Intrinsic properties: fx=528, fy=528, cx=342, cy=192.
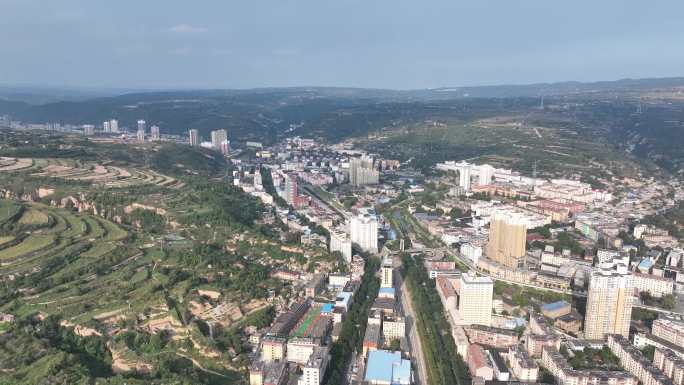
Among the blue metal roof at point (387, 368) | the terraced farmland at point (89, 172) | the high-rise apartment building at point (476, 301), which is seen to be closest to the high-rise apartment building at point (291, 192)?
the terraced farmland at point (89, 172)

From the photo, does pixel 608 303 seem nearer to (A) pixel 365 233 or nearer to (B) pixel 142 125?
(A) pixel 365 233

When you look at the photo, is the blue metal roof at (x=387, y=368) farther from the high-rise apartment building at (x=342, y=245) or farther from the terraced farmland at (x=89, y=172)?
the terraced farmland at (x=89, y=172)

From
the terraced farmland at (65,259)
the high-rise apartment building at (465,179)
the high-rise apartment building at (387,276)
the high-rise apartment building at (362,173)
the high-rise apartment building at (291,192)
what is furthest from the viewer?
the high-rise apartment building at (362,173)

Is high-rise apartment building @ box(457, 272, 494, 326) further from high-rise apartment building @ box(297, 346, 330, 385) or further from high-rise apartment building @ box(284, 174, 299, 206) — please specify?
high-rise apartment building @ box(284, 174, 299, 206)

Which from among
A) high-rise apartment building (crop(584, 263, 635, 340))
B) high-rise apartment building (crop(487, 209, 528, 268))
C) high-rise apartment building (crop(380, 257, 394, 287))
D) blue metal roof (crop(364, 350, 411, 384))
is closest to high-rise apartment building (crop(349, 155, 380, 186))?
high-rise apartment building (crop(487, 209, 528, 268))

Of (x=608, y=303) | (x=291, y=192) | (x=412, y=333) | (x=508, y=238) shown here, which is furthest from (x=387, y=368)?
(x=291, y=192)

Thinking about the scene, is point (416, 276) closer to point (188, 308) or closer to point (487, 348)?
point (487, 348)

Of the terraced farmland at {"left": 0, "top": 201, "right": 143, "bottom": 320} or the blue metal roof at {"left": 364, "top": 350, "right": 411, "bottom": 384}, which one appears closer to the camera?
the blue metal roof at {"left": 364, "top": 350, "right": 411, "bottom": 384}
